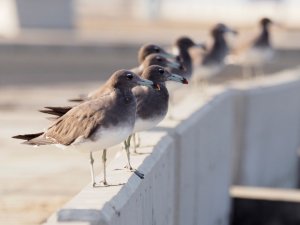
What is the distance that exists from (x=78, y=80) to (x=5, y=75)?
9.42 ft

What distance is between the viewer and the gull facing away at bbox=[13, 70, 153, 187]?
26.5 feet

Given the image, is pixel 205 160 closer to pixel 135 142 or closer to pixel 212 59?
pixel 135 142

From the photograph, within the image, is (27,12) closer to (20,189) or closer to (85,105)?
(20,189)

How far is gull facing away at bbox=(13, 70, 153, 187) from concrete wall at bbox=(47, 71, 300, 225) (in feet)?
1.46

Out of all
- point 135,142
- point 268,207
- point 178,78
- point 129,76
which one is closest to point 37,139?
point 129,76

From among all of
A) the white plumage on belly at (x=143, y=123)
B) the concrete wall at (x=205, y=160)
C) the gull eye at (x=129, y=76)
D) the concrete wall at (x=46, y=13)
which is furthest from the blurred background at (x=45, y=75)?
the gull eye at (x=129, y=76)

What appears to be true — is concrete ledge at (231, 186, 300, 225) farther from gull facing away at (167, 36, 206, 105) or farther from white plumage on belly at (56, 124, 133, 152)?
white plumage on belly at (56, 124, 133, 152)

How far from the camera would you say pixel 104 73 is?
31125 millimetres

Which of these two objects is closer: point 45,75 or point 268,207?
point 268,207

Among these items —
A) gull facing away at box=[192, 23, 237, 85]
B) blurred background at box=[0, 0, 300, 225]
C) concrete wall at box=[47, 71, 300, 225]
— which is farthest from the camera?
gull facing away at box=[192, 23, 237, 85]

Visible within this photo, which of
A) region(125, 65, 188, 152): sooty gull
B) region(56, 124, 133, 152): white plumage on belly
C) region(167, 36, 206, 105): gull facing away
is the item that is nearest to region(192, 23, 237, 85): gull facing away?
region(167, 36, 206, 105): gull facing away

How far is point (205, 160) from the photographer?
42.2ft

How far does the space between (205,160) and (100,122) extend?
16.4 ft

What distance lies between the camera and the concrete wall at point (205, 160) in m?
7.98
